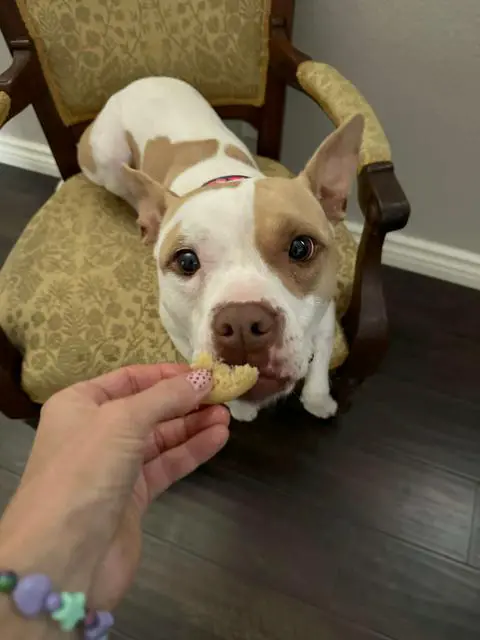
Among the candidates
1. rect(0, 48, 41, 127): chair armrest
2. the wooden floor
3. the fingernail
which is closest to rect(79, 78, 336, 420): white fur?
the fingernail

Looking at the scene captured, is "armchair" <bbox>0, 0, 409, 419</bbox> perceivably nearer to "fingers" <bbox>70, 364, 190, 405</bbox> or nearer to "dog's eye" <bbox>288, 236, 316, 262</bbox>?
"dog's eye" <bbox>288, 236, 316, 262</bbox>

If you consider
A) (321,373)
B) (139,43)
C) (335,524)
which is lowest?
(335,524)

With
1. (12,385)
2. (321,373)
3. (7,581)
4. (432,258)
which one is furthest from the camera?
(432,258)

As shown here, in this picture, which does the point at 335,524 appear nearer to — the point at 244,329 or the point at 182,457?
the point at 182,457

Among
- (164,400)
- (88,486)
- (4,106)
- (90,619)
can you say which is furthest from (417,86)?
(90,619)

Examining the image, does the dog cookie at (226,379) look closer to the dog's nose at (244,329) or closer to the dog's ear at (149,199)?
the dog's nose at (244,329)

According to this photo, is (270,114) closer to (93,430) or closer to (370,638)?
(93,430)

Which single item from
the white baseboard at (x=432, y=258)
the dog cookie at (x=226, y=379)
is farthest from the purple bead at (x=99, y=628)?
the white baseboard at (x=432, y=258)
